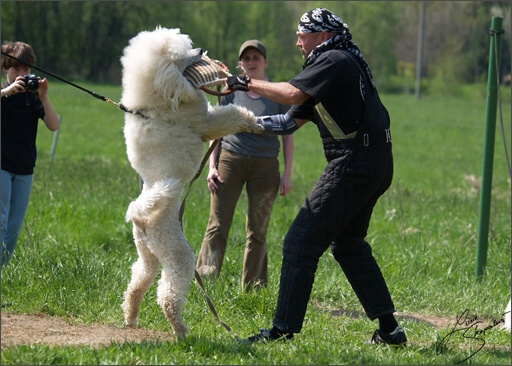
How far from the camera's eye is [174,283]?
14.5ft

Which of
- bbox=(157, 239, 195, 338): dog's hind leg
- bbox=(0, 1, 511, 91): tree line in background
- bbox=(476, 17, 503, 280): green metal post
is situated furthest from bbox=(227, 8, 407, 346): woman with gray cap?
bbox=(0, 1, 511, 91): tree line in background

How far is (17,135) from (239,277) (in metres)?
2.29

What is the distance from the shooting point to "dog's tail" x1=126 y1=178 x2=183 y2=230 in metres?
4.35

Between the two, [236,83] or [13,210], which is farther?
[13,210]

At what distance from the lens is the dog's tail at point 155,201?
14.3 ft

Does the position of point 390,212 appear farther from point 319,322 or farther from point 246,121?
point 246,121

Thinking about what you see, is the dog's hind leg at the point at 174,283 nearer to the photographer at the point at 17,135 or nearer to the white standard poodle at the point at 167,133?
the white standard poodle at the point at 167,133

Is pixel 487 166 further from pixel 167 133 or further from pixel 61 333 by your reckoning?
pixel 61 333

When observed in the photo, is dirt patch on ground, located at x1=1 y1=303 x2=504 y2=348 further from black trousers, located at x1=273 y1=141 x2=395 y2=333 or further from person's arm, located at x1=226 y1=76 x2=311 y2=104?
person's arm, located at x1=226 y1=76 x2=311 y2=104

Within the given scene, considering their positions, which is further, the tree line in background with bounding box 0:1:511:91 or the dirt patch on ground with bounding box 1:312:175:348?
the tree line in background with bounding box 0:1:511:91

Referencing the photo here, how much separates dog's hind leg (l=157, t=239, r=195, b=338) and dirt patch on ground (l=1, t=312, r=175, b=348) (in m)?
0.27

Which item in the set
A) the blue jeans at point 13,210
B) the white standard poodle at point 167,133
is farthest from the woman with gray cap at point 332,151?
the blue jeans at point 13,210

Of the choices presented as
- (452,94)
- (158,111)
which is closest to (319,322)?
(158,111)

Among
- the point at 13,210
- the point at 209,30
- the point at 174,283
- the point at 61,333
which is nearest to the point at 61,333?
the point at 61,333
